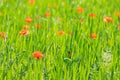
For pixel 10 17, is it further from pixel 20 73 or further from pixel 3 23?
pixel 20 73

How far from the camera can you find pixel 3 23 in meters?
3.79

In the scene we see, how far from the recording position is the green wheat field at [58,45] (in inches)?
108

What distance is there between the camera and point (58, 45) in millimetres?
3178

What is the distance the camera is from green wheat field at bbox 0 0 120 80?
274 cm

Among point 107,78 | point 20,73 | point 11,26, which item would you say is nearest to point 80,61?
point 107,78

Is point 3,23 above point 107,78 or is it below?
above

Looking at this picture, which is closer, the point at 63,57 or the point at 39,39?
the point at 63,57

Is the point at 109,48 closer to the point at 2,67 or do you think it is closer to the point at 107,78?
the point at 107,78

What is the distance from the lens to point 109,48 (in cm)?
320

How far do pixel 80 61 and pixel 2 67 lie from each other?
609 millimetres

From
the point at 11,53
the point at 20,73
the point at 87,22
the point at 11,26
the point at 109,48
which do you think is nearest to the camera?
the point at 20,73

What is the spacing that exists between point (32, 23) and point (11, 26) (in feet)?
1.08

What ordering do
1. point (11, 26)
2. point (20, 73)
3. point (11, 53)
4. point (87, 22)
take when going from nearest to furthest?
point (20, 73)
point (11, 53)
point (11, 26)
point (87, 22)

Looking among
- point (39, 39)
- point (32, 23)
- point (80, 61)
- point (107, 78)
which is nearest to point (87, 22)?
point (32, 23)
